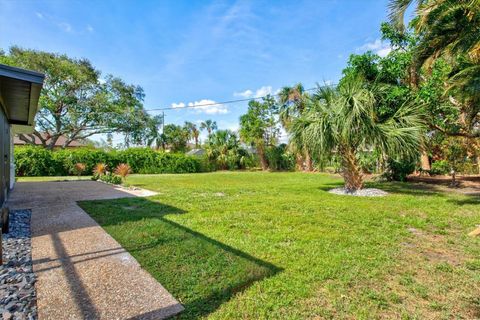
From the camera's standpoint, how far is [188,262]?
125 inches

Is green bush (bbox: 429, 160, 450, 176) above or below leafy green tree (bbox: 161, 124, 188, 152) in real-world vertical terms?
below

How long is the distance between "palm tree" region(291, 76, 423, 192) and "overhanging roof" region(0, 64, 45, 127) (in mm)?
7417

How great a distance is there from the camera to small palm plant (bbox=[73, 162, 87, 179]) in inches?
694

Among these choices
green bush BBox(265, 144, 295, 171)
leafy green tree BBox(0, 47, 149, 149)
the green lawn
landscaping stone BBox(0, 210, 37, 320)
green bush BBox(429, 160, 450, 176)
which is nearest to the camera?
landscaping stone BBox(0, 210, 37, 320)

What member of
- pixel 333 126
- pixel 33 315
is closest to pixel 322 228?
pixel 33 315

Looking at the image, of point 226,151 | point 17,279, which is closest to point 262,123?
point 226,151

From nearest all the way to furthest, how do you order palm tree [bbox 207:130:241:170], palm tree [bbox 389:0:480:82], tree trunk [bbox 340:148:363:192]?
palm tree [bbox 389:0:480:82] → tree trunk [bbox 340:148:363:192] → palm tree [bbox 207:130:241:170]

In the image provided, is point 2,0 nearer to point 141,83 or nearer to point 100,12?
point 100,12

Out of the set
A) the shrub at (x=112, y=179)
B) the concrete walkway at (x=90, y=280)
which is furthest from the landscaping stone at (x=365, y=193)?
the shrub at (x=112, y=179)

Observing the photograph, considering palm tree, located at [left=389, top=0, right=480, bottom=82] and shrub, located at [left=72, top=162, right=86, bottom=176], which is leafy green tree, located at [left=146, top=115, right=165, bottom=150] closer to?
shrub, located at [left=72, top=162, right=86, bottom=176]

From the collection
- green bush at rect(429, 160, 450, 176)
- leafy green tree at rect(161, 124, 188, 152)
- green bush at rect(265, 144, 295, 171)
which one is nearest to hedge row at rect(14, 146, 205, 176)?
green bush at rect(265, 144, 295, 171)

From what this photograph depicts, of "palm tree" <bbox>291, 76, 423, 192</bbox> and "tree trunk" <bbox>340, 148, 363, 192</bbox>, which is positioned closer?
"palm tree" <bbox>291, 76, 423, 192</bbox>

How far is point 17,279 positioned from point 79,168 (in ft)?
56.8

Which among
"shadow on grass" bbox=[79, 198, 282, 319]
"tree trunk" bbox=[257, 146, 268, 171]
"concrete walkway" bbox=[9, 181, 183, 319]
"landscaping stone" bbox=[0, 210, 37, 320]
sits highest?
"tree trunk" bbox=[257, 146, 268, 171]
